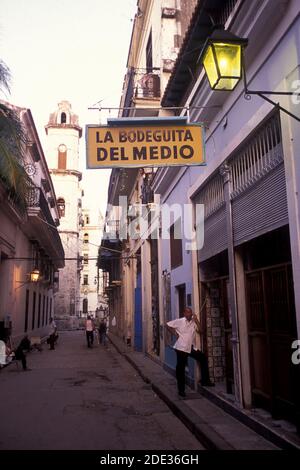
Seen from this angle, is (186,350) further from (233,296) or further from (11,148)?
(11,148)

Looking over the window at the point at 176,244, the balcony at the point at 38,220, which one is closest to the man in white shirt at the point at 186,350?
the window at the point at 176,244

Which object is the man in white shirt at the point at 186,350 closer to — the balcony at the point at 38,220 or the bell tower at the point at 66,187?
the balcony at the point at 38,220

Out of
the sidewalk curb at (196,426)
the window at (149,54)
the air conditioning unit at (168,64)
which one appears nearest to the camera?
the sidewalk curb at (196,426)

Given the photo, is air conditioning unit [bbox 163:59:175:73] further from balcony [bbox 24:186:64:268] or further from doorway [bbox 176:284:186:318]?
doorway [bbox 176:284:186:318]

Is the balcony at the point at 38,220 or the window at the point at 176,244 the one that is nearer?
the window at the point at 176,244

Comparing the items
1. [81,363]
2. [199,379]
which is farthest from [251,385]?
[81,363]

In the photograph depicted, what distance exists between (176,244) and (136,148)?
4.89m

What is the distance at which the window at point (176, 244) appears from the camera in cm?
1048

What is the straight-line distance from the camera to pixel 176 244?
10922 mm

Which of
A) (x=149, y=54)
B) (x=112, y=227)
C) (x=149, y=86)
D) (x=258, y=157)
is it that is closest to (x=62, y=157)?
(x=112, y=227)

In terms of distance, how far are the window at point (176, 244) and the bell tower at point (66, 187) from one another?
119 feet

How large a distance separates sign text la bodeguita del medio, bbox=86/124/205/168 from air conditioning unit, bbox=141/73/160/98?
312 inches
